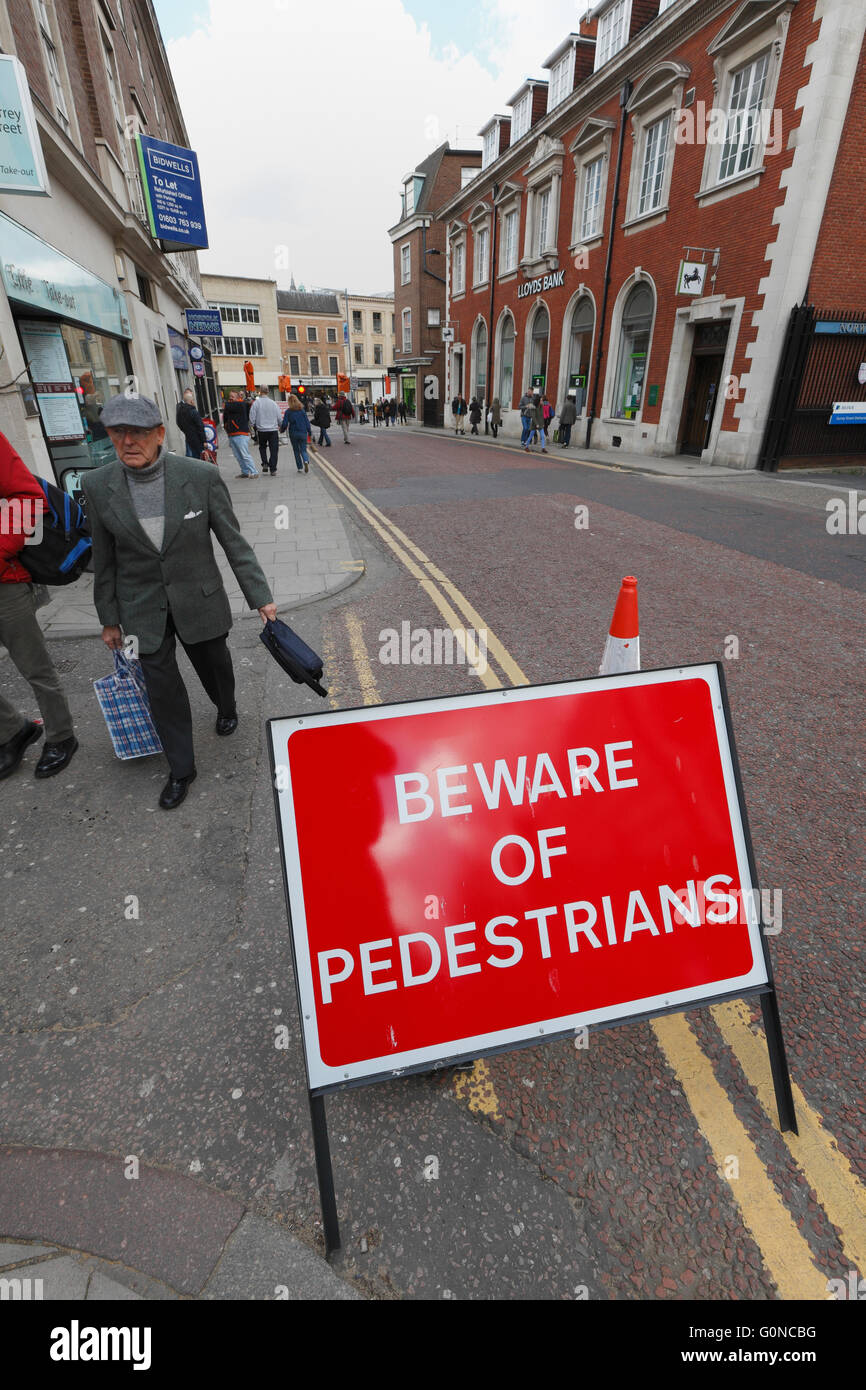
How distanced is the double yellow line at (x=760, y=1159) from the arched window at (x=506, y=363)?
32.1 m

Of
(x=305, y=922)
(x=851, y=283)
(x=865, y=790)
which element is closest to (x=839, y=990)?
(x=865, y=790)

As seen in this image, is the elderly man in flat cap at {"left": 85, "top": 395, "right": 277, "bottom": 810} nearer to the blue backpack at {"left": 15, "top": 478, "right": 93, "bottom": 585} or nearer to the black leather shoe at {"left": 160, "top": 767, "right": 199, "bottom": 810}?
the black leather shoe at {"left": 160, "top": 767, "right": 199, "bottom": 810}

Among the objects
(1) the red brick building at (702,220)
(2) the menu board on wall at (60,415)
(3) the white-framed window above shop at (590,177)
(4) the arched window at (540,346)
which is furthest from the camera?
(4) the arched window at (540,346)

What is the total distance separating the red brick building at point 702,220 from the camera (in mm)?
13492

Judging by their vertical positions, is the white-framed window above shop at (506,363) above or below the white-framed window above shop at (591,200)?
below

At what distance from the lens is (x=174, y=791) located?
11.0ft

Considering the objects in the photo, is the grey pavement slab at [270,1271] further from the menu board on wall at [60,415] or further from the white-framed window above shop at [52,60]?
the white-framed window above shop at [52,60]

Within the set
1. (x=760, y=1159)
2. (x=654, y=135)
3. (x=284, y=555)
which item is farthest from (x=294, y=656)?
(x=654, y=135)

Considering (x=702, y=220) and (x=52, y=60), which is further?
(x=702, y=220)

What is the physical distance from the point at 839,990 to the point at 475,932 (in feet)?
4.84

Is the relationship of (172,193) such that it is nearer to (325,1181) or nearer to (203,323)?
(203,323)

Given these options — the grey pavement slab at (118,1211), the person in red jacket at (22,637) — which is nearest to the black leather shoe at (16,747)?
the person in red jacket at (22,637)

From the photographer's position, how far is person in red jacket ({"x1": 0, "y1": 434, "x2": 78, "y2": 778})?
11.0ft

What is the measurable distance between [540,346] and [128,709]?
1140 inches
